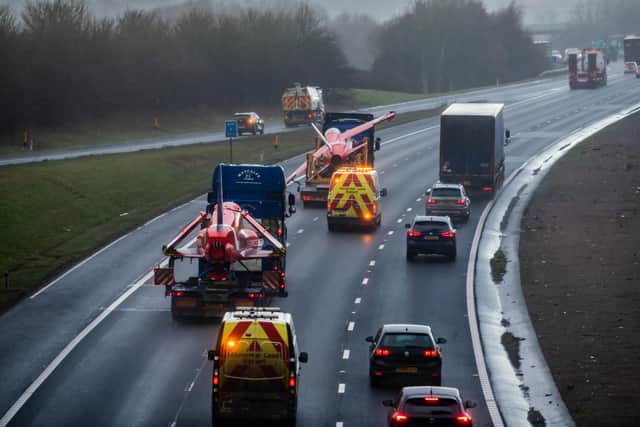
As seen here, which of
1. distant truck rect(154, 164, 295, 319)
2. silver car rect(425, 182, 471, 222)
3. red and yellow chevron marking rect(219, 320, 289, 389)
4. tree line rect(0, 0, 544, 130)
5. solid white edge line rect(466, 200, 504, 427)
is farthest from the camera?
tree line rect(0, 0, 544, 130)

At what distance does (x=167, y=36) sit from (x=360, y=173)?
75587mm

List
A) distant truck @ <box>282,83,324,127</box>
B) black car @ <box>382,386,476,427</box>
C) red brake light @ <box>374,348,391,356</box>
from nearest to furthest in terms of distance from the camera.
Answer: black car @ <box>382,386,476,427</box>, red brake light @ <box>374,348,391,356</box>, distant truck @ <box>282,83,324,127</box>

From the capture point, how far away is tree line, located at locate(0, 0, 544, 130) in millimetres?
101000

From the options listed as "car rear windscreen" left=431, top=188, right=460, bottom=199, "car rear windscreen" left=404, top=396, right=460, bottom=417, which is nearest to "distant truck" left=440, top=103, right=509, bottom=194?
"car rear windscreen" left=431, top=188, right=460, bottom=199

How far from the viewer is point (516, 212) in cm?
5997

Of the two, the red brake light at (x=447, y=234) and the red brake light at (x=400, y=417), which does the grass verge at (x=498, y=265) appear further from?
the red brake light at (x=400, y=417)

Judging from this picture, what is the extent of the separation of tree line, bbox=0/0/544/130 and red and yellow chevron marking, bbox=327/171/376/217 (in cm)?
4394

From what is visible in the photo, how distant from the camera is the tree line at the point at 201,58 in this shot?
101000 millimetres

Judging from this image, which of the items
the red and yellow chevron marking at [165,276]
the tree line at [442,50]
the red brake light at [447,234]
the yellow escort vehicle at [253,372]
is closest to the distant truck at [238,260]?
the red and yellow chevron marking at [165,276]

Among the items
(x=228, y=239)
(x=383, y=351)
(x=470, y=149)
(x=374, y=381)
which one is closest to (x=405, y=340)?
(x=383, y=351)

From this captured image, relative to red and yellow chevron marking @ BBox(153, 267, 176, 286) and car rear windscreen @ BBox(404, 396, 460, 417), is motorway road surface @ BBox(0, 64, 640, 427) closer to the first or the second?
red and yellow chevron marking @ BBox(153, 267, 176, 286)

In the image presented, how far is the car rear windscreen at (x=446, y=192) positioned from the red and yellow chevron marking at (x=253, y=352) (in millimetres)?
32790

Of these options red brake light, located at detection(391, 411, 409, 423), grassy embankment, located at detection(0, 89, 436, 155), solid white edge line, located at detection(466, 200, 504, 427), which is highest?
red brake light, located at detection(391, 411, 409, 423)

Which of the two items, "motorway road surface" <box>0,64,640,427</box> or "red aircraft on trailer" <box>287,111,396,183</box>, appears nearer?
"motorway road surface" <box>0,64,640,427</box>
